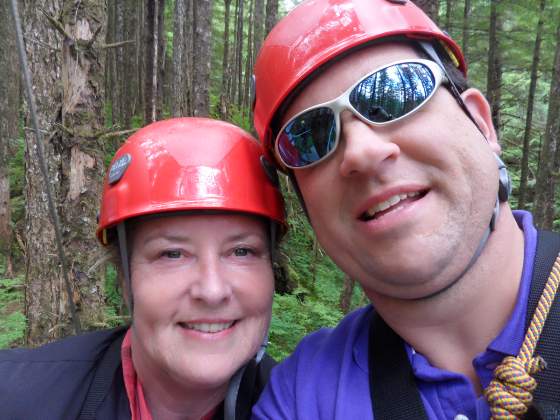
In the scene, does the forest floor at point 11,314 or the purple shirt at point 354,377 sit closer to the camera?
the purple shirt at point 354,377

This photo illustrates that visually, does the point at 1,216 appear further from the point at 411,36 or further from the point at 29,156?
the point at 411,36

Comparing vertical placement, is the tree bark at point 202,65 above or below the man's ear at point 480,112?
above

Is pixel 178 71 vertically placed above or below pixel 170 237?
above

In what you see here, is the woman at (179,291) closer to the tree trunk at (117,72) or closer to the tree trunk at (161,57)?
the tree trunk at (161,57)

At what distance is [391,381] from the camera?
1730mm

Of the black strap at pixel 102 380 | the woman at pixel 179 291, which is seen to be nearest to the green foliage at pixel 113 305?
the black strap at pixel 102 380

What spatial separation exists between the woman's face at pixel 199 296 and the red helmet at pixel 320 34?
576 mm

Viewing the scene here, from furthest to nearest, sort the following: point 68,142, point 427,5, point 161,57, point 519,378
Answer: point 161,57 → point 427,5 → point 68,142 → point 519,378

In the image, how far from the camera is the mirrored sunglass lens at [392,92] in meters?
1.72

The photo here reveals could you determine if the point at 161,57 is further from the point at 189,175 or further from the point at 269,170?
the point at 189,175

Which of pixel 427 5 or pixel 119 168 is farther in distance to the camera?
pixel 427 5

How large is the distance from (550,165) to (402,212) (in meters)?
8.15

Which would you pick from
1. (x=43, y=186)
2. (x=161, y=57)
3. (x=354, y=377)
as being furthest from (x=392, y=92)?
(x=161, y=57)

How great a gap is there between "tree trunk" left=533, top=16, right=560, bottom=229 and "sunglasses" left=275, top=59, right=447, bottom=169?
7.81m
